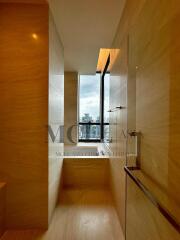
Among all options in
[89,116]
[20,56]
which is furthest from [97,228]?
[89,116]

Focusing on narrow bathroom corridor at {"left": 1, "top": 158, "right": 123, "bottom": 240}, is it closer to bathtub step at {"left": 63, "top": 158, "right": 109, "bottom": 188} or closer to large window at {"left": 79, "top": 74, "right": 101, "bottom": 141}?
bathtub step at {"left": 63, "top": 158, "right": 109, "bottom": 188}

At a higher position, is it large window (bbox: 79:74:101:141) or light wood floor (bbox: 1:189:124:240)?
large window (bbox: 79:74:101:141)

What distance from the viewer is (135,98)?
54.5 inches

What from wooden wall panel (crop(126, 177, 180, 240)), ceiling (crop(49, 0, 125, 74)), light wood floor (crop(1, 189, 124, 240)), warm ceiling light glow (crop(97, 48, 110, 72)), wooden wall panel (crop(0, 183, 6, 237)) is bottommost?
light wood floor (crop(1, 189, 124, 240))

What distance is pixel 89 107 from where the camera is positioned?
4.72 meters

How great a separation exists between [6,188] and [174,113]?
1.70 metres

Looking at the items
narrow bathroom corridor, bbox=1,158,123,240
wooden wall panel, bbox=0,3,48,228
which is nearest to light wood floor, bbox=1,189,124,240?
narrow bathroom corridor, bbox=1,158,123,240

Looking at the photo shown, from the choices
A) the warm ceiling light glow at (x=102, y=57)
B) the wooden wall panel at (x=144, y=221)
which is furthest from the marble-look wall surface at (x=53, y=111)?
the warm ceiling light glow at (x=102, y=57)

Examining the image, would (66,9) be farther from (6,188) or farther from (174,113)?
(6,188)

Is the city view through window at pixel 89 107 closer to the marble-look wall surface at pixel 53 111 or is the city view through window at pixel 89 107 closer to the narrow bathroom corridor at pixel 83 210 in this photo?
the narrow bathroom corridor at pixel 83 210

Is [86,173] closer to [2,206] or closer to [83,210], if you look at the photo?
[83,210]

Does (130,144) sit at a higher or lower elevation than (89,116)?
Result: lower

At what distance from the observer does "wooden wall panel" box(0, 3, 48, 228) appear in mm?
1834

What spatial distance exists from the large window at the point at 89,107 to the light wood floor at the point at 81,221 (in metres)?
2.11
